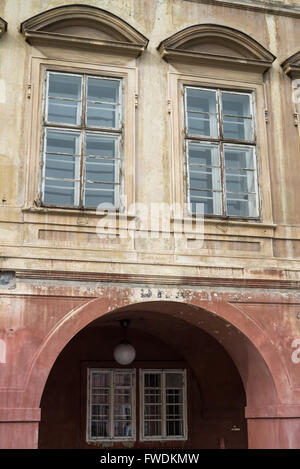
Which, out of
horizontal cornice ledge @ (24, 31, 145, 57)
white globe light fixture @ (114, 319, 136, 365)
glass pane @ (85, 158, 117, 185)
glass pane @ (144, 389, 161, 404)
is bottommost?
glass pane @ (144, 389, 161, 404)

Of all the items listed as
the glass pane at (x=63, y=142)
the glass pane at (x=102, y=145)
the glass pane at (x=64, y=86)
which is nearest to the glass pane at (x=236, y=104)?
the glass pane at (x=102, y=145)

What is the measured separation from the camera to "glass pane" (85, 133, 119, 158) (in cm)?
819

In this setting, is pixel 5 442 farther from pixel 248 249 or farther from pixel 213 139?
pixel 213 139

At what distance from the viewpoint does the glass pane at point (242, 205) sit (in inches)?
333

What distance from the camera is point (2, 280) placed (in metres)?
7.31

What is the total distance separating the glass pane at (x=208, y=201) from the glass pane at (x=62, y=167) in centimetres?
155

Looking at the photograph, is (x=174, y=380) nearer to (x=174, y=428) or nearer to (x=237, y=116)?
(x=174, y=428)

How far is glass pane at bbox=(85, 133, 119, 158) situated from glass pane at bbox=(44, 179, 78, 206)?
1.81ft

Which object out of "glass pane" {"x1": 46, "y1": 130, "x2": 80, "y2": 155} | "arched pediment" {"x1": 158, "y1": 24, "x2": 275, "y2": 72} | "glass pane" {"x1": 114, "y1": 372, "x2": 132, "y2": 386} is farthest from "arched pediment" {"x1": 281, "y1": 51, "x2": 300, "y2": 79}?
"glass pane" {"x1": 114, "y1": 372, "x2": 132, "y2": 386}

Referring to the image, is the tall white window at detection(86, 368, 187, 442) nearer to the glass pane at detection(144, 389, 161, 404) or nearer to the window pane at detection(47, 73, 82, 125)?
the glass pane at detection(144, 389, 161, 404)

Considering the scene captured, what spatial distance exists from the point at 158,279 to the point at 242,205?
168 centimetres

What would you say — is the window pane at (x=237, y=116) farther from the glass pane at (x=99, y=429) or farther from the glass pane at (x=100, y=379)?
the glass pane at (x=99, y=429)

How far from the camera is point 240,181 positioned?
28.1 feet
